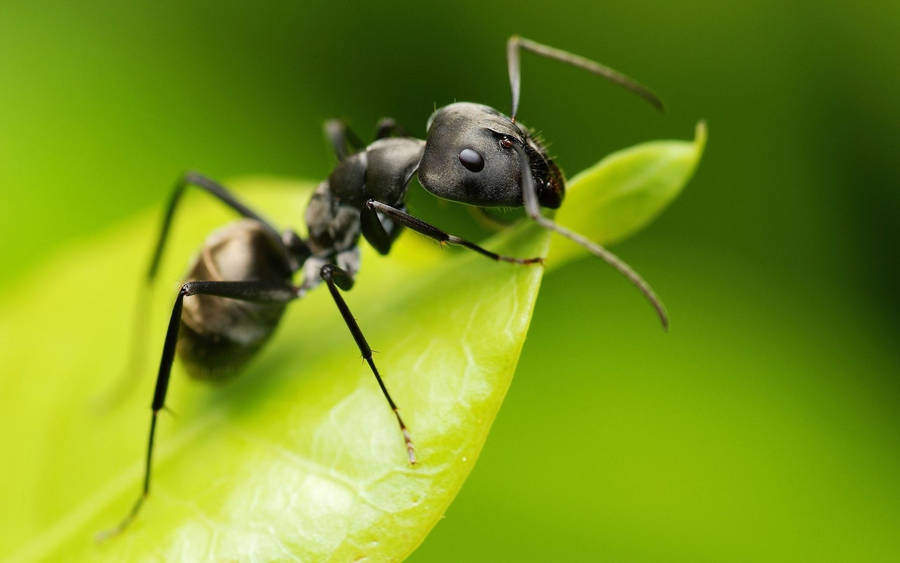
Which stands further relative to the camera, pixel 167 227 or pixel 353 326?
pixel 167 227

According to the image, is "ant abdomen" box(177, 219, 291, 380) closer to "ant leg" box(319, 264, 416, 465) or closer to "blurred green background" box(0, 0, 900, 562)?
"ant leg" box(319, 264, 416, 465)

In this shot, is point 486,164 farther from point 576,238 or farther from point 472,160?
point 576,238

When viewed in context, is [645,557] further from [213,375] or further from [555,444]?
[213,375]

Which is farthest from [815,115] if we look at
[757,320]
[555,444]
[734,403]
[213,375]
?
[213,375]

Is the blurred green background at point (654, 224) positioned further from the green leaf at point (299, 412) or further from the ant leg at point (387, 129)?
the ant leg at point (387, 129)

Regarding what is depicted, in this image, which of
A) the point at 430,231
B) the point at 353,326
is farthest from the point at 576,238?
the point at 353,326

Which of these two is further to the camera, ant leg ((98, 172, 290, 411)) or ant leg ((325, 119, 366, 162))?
ant leg ((325, 119, 366, 162))

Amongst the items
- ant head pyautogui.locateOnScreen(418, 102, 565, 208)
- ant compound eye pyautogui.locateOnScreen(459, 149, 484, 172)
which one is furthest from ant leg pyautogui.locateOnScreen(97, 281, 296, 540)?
ant compound eye pyautogui.locateOnScreen(459, 149, 484, 172)
